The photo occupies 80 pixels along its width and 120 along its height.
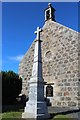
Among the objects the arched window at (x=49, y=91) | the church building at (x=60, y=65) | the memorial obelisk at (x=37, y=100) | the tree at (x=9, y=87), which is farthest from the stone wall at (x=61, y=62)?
the memorial obelisk at (x=37, y=100)

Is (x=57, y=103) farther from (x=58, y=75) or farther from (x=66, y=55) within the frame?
(x=66, y=55)

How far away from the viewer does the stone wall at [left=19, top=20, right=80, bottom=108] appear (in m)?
15.4

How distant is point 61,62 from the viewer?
16.6 m

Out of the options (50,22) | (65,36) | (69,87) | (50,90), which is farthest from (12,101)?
(50,22)

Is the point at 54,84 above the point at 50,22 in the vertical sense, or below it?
below

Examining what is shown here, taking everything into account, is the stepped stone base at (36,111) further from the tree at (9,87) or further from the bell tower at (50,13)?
the bell tower at (50,13)

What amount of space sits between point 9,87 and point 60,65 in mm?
4594

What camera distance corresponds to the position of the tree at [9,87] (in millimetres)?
15224

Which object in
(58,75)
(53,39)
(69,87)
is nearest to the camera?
(69,87)

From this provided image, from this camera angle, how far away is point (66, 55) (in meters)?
16.4

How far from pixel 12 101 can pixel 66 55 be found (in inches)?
229

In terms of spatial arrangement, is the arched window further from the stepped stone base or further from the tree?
the stepped stone base

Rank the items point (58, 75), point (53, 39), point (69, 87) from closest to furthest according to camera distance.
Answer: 1. point (69, 87)
2. point (58, 75)
3. point (53, 39)

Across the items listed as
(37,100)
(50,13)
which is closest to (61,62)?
(50,13)
